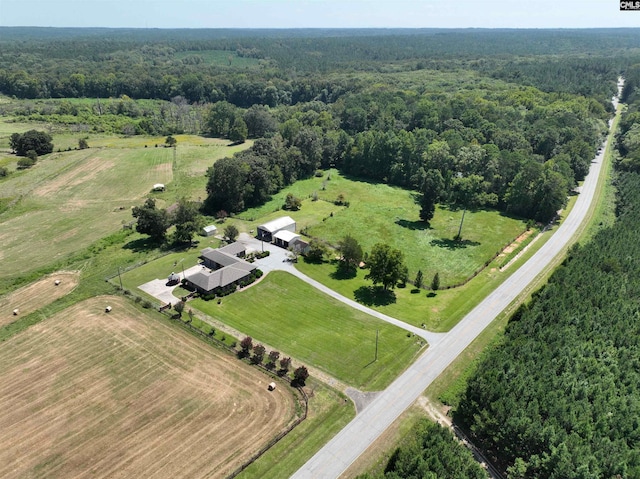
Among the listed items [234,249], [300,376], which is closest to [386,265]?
[300,376]

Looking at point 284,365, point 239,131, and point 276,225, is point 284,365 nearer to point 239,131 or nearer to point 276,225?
point 276,225

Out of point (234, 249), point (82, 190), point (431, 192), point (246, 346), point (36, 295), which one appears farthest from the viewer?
point (82, 190)

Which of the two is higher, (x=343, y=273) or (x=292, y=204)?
Result: (x=292, y=204)

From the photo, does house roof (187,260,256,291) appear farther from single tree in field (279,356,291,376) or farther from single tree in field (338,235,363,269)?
single tree in field (279,356,291,376)

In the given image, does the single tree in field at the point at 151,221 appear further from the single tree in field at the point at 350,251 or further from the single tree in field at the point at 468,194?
the single tree in field at the point at 468,194

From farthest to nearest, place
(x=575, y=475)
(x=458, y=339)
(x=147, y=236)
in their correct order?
(x=147, y=236), (x=458, y=339), (x=575, y=475)

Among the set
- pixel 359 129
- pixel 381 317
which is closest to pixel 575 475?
pixel 381 317

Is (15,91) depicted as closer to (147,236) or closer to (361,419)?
(147,236)

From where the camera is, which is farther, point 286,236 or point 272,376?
point 286,236
